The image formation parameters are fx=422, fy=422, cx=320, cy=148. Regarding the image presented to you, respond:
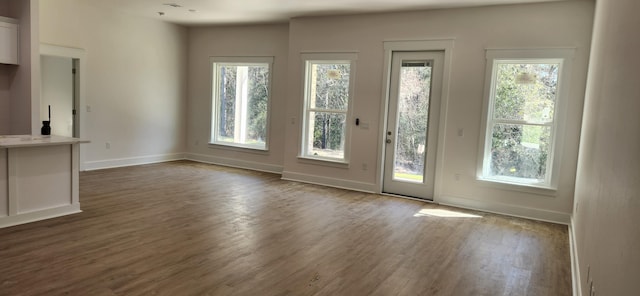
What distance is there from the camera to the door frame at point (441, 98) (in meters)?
5.72

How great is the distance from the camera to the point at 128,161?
7.75 metres

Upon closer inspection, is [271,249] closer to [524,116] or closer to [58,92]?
[524,116]

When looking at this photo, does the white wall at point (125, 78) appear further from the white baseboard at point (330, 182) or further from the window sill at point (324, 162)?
the window sill at point (324, 162)

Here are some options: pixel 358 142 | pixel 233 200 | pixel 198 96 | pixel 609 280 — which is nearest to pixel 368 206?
pixel 358 142

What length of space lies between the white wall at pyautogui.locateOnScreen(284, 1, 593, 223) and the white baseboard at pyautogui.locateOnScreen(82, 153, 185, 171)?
2.82 m

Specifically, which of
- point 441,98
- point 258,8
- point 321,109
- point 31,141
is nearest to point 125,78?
point 258,8

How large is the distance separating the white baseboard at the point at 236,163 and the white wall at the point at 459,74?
672 mm

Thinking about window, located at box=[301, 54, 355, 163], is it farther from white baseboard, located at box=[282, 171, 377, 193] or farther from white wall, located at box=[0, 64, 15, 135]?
white wall, located at box=[0, 64, 15, 135]

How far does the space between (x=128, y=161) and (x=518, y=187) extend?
650 centimetres

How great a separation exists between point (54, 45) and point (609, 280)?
24.0ft

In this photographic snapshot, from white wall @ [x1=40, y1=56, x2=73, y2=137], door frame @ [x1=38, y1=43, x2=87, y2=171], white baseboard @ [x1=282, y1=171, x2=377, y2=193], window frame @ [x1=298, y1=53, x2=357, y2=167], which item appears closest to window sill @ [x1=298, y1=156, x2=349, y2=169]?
window frame @ [x1=298, y1=53, x2=357, y2=167]

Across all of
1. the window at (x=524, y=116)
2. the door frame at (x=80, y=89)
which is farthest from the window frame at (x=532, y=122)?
the door frame at (x=80, y=89)

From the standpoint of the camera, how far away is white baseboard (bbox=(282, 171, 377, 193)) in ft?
21.2

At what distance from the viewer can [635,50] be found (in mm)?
1711
